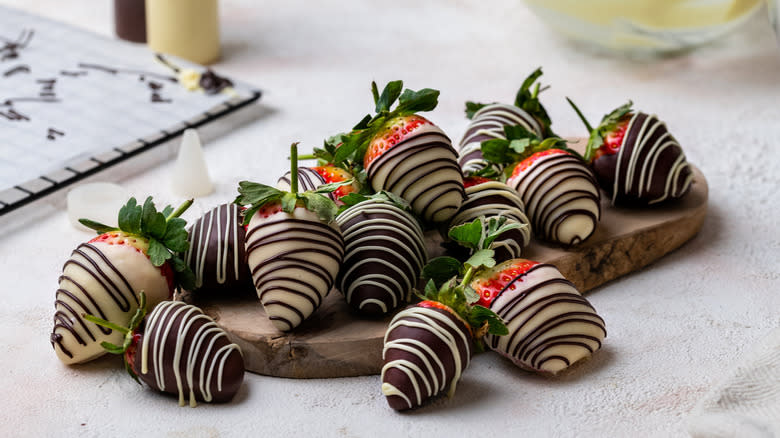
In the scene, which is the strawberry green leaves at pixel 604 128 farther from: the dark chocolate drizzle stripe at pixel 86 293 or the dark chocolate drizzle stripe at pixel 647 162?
the dark chocolate drizzle stripe at pixel 86 293

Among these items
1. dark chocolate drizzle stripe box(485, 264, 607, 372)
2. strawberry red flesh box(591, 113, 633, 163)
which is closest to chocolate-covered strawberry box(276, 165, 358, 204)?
dark chocolate drizzle stripe box(485, 264, 607, 372)

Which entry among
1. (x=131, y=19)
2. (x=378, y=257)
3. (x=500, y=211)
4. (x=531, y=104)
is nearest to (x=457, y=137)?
(x=531, y=104)

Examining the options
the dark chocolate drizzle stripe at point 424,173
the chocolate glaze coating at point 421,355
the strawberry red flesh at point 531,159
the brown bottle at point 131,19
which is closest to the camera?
the chocolate glaze coating at point 421,355

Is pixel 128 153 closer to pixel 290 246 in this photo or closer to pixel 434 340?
pixel 290 246

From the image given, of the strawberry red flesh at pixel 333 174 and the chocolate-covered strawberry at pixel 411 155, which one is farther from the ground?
the chocolate-covered strawberry at pixel 411 155

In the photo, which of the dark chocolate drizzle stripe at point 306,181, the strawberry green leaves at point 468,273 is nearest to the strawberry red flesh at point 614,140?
the strawberry green leaves at point 468,273

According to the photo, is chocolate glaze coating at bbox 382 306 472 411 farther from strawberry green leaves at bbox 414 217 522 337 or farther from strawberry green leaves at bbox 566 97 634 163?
strawberry green leaves at bbox 566 97 634 163
